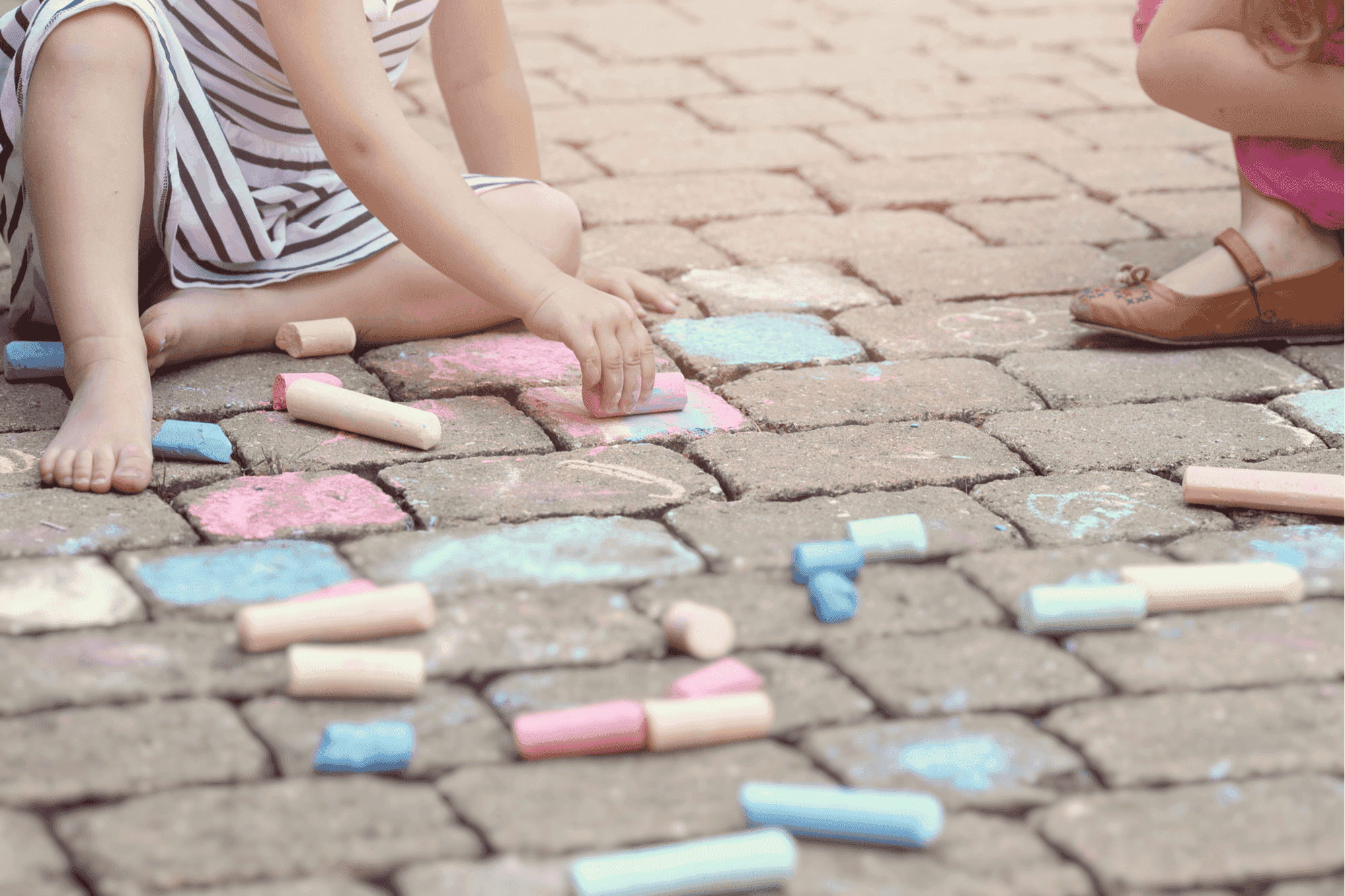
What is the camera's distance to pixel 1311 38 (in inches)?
99.1

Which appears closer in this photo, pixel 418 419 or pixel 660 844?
pixel 660 844

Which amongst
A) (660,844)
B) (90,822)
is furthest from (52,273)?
(660,844)

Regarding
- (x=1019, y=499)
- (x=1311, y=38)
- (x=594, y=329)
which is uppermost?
(x=1311, y=38)

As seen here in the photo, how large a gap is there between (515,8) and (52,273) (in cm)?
309

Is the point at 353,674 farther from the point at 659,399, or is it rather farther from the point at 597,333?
the point at 659,399

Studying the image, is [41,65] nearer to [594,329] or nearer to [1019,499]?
[594,329]

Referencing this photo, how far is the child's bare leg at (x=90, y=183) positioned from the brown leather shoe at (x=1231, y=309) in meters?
1.58

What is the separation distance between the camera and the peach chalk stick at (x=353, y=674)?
4.85ft

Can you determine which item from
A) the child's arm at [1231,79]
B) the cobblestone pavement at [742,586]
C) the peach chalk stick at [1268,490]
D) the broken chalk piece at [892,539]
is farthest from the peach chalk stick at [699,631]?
the child's arm at [1231,79]

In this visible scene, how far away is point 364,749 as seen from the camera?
1382 mm

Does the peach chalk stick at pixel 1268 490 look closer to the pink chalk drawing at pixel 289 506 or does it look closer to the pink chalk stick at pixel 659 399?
the pink chalk stick at pixel 659 399

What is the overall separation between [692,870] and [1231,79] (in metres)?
1.91

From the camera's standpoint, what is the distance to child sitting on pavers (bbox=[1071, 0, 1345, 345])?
2531mm

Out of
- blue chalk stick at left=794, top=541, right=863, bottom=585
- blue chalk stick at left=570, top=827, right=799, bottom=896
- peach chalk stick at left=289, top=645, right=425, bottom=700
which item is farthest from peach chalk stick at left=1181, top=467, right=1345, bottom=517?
peach chalk stick at left=289, top=645, right=425, bottom=700
